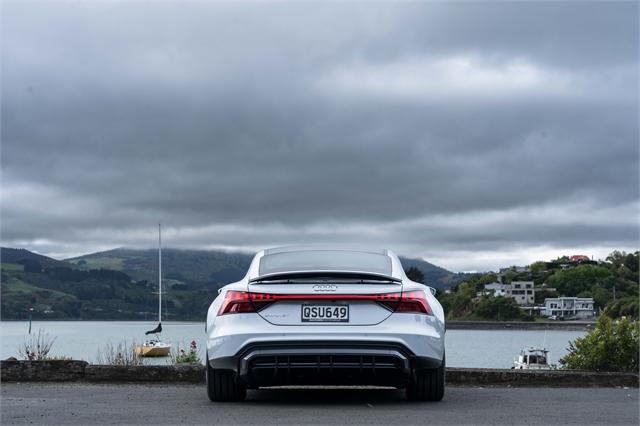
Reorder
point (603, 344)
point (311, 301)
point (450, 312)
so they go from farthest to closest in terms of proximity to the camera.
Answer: point (450, 312) < point (603, 344) < point (311, 301)

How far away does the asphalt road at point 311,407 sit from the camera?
8305mm

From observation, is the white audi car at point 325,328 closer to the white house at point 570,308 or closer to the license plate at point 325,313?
the license plate at point 325,313

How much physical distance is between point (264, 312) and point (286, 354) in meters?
0.42

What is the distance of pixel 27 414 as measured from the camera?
8.73 metres

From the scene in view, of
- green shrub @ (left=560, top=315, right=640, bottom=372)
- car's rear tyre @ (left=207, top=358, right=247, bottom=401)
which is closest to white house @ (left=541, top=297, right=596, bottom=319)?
green shrub @ (left=560, top=315, right=640, bottom=372)

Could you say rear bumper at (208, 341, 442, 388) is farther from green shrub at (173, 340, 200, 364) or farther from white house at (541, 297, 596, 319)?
white house at (541, 297, 596, 319)

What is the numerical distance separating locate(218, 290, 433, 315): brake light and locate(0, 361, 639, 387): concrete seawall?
3.26 metres

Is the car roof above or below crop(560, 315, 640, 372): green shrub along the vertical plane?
above

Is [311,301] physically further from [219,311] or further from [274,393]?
[274,393]

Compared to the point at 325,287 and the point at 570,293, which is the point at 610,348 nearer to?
the point at 325,287

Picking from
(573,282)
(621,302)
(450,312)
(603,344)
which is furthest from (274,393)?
(573,282)

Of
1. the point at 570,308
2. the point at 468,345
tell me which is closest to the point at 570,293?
the point at 570,308

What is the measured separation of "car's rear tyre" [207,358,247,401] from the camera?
9.58 meters

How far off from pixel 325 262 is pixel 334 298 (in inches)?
20.7
